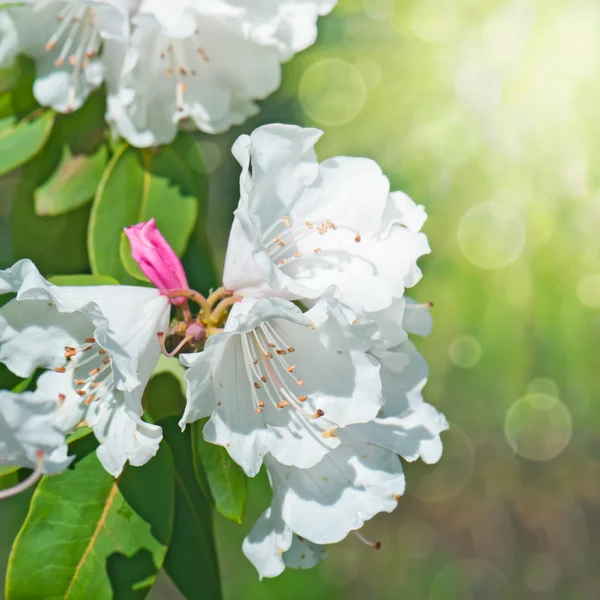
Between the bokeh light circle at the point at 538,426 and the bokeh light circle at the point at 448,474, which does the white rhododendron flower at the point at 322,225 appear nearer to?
the bokeh light circle at the point at 538,426

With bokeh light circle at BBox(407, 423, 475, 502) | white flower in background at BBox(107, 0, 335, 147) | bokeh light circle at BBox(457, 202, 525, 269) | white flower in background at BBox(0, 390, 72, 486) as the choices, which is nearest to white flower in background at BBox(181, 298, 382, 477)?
white flower in background at BBox(0, 390, 72, 486)

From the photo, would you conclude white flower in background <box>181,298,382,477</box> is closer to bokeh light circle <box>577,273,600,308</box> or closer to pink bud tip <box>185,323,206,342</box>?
pink bud tip <box>185,323,206,342</box>

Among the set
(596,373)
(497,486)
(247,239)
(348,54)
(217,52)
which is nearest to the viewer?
(247,239)

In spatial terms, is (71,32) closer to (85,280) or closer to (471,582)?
(85,280)

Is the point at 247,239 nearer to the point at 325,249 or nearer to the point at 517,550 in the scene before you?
the point at 325,249

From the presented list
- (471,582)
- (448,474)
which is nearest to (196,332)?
(448,474)

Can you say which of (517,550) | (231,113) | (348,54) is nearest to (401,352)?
(231,113)
